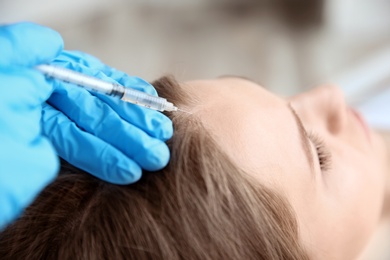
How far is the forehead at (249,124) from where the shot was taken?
32.1 inches

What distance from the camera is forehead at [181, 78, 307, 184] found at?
0.82 metres

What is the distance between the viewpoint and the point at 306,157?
912mm

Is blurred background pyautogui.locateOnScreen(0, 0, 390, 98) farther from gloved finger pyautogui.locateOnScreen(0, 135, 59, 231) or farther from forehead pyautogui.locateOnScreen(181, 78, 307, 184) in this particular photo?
gloved finger pyautogui.locateOnScreen(0, 135, 59, 231)

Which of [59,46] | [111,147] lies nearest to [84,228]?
[111,147]

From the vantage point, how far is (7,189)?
652 millimetres

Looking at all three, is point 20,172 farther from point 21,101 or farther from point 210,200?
point 210,200

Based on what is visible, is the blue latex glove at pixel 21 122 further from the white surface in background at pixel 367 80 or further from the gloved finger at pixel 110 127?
the white surface in background at pixel 367 80

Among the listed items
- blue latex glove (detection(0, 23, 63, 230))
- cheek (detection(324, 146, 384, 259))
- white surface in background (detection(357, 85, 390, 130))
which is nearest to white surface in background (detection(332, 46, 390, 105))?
white surface in background (detection(357, 85, 390, 130))

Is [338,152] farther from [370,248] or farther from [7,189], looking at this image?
[7,189]

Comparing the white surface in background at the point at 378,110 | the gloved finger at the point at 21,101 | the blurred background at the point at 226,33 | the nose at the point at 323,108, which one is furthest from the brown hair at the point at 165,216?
the blurred background at the point at 226,33

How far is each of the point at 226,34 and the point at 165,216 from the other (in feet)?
4.94

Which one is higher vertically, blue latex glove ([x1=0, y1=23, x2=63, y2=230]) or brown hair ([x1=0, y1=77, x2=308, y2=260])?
blue latex glove ([x1=0, y1=23, x2=63, y2=230])

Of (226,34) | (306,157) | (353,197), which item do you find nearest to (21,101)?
(306,157)

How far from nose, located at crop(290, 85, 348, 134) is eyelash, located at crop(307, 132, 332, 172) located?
0.05 meters
